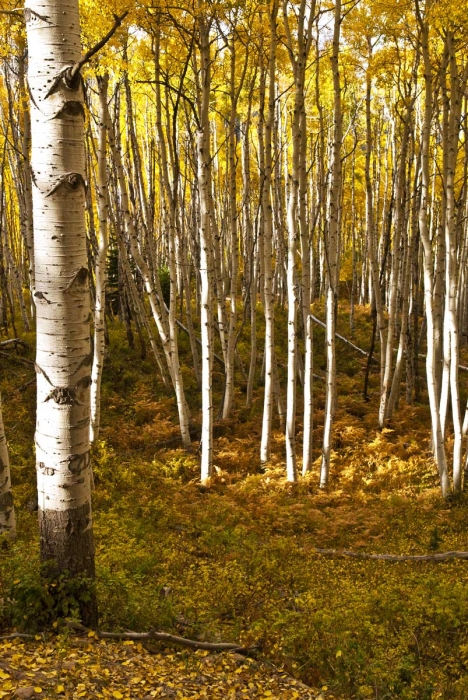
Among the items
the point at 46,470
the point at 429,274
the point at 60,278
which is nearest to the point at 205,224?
the point at 429,274

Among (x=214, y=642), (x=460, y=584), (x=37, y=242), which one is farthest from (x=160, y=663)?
(x=460, y=584)

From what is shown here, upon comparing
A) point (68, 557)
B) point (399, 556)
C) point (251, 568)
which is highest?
point (68, 557)

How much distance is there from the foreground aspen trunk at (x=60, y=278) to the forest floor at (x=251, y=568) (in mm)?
500

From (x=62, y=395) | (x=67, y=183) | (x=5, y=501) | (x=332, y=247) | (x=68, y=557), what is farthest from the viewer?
(x=332, y=247)

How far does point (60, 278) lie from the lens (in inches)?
120

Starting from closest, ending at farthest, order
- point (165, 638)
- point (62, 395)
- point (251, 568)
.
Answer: point (62, 395)
point (165, 638)
point (251, 568)

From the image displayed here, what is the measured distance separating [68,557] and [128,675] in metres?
0.76

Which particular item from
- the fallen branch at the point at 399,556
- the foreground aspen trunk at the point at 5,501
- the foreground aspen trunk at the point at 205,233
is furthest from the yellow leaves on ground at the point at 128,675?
the foreground aspen trunk at the point at 205,233

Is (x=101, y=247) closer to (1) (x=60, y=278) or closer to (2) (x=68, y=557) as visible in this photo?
(1) (x=60, y=278)

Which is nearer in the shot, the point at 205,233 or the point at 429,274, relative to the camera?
the point at 429,274

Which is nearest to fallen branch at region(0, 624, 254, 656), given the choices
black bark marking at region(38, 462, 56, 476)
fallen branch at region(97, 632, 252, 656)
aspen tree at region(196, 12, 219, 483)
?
fallen branch at region(97, 632, 252, 656)

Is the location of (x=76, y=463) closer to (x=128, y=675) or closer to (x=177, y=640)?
(x=128, y=675)

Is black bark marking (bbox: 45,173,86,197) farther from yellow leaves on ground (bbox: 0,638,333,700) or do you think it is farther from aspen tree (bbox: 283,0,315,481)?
aspen tree (bbox: 283,0,315,481)

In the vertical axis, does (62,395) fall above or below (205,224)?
below
